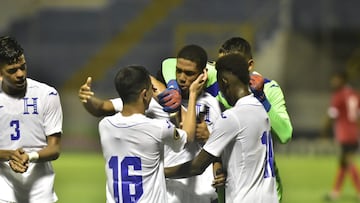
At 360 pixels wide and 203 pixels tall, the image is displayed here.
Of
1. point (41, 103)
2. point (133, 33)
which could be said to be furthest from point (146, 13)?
point (41, 103)

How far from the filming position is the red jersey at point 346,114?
15641 mm

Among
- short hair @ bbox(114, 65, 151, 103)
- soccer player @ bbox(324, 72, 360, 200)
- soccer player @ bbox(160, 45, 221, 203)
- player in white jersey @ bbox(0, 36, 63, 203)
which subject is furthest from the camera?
soccer player @ bbox(324, 72, 360, 200)

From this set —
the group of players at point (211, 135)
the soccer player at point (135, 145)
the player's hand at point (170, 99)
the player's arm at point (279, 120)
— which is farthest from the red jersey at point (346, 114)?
the soccer player at point (135, 145)

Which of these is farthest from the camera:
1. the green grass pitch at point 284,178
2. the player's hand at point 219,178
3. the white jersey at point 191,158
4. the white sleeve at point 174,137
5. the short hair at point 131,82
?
the green grass pitch at point 284,178

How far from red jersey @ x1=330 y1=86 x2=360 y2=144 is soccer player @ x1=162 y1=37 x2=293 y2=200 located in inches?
365

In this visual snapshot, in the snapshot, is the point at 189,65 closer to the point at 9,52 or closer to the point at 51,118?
the point at 51,118

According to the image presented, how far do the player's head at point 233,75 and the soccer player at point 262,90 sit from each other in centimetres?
23

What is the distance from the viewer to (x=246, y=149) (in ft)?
19.4

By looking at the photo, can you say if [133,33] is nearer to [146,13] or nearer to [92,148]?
[146,13]

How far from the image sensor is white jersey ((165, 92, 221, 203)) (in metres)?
6.59

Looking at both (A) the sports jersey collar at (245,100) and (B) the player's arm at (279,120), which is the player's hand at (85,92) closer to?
(A) the sports jersey collar at (245,100)

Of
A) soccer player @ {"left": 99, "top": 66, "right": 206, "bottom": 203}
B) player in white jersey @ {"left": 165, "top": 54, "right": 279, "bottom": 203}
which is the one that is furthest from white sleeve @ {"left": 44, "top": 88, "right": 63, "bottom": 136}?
player in white jersey @ {"left": 165, "top": 54, "right": 279, "bottom": 203}

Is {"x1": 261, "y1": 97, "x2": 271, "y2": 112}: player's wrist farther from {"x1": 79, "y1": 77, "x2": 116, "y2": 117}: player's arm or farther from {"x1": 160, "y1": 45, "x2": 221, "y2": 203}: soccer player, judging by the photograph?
{"x1": 79, "y1": 77, "x2": 116, "y2": 117}: player's arm

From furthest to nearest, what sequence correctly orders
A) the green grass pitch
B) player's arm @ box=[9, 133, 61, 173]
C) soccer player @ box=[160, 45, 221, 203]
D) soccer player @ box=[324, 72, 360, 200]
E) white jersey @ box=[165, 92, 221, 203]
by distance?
soccer player @ box=[324, 72, 360, 200]
the green grass pitch
white jersey @ box=[165, 92, 221, 203]
soccer player @ box=[160, 45, 221, 203]
player's arm @ box=[9, 133, 61, 173]
